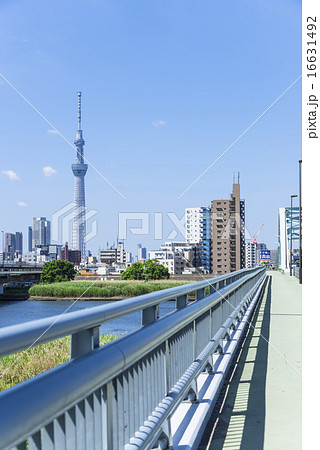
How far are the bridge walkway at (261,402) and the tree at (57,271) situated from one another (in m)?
34.0

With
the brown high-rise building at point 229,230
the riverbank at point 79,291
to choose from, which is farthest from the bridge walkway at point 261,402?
the brown high-rise building at point 229,230

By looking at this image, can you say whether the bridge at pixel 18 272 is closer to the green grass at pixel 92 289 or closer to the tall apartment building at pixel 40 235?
the green grass at pixel 92 289

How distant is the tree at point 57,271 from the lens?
135 feet

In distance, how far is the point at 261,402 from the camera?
15.4ft

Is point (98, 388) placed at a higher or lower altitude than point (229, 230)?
lower

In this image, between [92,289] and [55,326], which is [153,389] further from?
[92,289]

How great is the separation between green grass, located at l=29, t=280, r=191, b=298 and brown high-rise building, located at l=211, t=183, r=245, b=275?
1903 cm

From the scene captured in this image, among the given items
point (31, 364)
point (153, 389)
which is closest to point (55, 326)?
point (153, 389)

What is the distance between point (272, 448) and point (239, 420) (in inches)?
25.3

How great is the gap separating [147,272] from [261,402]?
29.8 metres

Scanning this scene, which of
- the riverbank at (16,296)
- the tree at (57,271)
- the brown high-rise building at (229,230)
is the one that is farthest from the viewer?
the brown high-rise building at (229,230)
